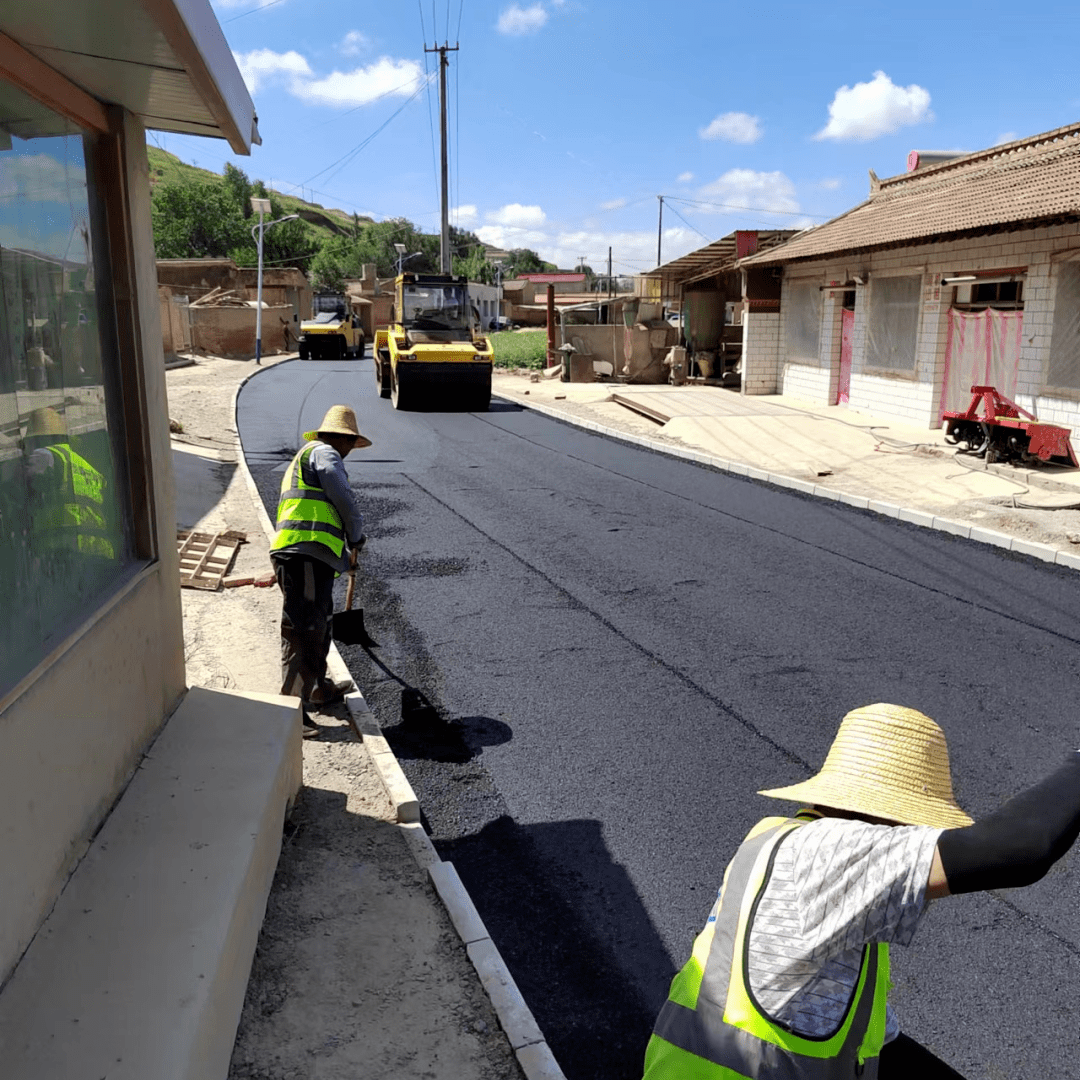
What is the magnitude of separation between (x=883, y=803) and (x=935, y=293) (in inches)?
656

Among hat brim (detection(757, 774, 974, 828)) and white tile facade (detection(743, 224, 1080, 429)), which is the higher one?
white tile facade (detection(743, 224, 1080, 429))

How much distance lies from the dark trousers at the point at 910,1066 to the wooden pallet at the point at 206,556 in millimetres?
6530

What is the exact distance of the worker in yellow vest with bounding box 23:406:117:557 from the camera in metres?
3.08

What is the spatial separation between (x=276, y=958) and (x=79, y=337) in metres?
2.34

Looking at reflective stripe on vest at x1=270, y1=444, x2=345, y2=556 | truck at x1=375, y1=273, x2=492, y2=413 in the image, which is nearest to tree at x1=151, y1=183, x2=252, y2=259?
truck at x1=375, y1=273, x2=492, y2=413

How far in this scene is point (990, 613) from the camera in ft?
24.5

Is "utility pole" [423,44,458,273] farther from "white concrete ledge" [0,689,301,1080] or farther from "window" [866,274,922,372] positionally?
"white concrete ledge" [0,689,301,1080]

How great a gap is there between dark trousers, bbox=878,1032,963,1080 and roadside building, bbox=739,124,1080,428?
41.6ft

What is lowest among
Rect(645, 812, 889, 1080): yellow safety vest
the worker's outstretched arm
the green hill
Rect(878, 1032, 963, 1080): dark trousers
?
Rect(878, 1032, 963, 1080): dark trousers

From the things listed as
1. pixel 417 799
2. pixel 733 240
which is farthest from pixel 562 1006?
pixel 733 240

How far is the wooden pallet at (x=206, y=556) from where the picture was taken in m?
7.99

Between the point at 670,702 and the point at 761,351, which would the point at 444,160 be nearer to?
the point at 761,351

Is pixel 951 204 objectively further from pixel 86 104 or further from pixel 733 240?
pixel 86 104

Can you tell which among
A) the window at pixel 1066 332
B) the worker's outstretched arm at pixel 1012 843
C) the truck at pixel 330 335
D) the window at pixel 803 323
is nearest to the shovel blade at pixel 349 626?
the worker's outstretched arm at pixel 1012 843
